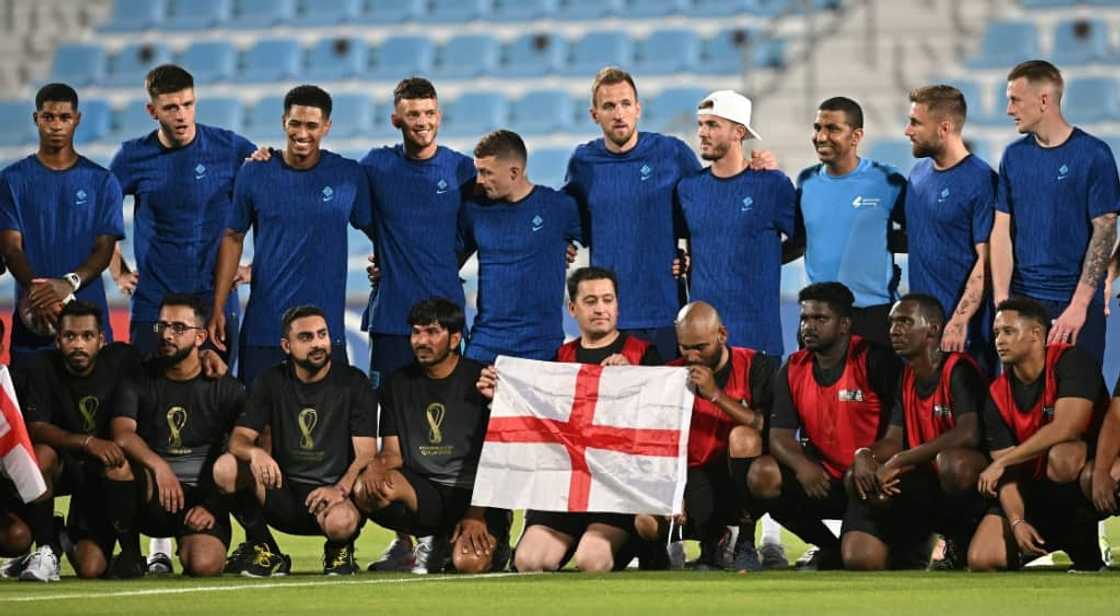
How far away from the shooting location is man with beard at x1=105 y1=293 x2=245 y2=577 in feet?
24.6

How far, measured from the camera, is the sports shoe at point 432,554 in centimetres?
768

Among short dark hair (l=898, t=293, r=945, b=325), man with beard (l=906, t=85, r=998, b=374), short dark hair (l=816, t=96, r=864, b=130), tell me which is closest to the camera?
short dark hair (l=898, t=293, r=945, b=325)

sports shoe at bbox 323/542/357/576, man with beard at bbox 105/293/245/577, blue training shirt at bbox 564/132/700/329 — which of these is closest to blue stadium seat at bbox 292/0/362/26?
blue training shirt at bbox 564/132/700/329

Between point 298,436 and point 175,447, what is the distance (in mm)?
520

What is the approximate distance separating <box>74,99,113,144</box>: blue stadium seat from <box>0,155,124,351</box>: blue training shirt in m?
10.9

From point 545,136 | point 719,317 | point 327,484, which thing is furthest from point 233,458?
point 545,136

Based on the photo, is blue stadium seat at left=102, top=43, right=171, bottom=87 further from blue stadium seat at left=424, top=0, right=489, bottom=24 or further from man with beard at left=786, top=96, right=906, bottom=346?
man with beard at left=786, top=96, right=906, bottom=346

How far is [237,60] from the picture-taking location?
784 inches

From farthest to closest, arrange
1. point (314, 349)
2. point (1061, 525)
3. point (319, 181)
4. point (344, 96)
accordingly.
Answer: point (344, 96)
point (319, 181)
point (314, 349)
point (1061, 525)

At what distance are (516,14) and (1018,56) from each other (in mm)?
5157

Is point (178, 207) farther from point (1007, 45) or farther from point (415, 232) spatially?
point (1007, 45)

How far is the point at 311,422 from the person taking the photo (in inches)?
304

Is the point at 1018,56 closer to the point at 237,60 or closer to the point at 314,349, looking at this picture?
the point at 237,60

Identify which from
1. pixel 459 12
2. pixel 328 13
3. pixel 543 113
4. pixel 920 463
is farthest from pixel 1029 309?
pixel 328 13
